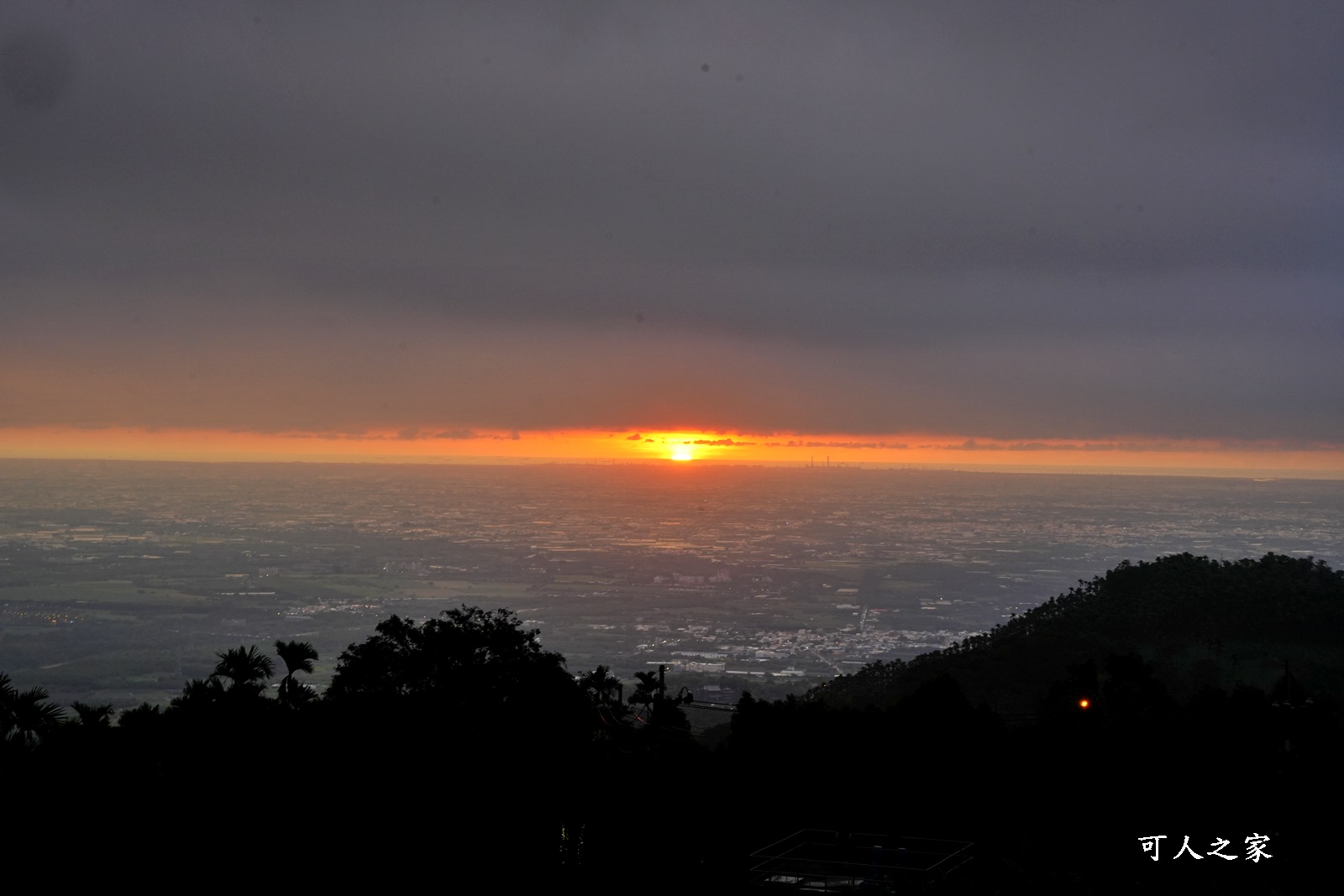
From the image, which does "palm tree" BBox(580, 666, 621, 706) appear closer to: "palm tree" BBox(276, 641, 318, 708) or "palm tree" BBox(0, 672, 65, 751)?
"palm tree" BBox(276, 641, 318, 708)

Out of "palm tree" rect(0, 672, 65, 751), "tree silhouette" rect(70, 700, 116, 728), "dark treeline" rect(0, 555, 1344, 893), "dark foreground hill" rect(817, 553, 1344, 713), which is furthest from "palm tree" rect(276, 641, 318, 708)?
"dark foreground hill" rect(817, 553, 1344, 713)

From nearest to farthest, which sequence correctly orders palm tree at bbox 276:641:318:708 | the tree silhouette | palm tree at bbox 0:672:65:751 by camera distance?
palm tree at bbox 0:672:65:751 → the tree silhouette → palm tree at bbox 276:641:318:708

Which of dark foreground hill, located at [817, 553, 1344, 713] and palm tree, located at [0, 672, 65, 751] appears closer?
palm tree, located at [0, 672, 65, 751]

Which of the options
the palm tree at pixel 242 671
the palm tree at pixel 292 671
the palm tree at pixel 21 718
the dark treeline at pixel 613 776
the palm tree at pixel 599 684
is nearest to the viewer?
the dark treeline at pixel 613 776

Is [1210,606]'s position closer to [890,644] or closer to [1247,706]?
[1247,706]

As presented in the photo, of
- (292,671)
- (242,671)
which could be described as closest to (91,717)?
(242,671)

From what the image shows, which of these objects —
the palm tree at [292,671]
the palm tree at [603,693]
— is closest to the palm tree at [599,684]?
the palm tree at [603,693]

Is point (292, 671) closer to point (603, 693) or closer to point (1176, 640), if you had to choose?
point (603, 693)

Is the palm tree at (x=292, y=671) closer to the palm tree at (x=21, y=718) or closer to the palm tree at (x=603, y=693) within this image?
the palm tree at (x=21, y=718)

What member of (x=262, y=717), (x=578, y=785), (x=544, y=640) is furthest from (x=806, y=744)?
(x=544, y=640)
